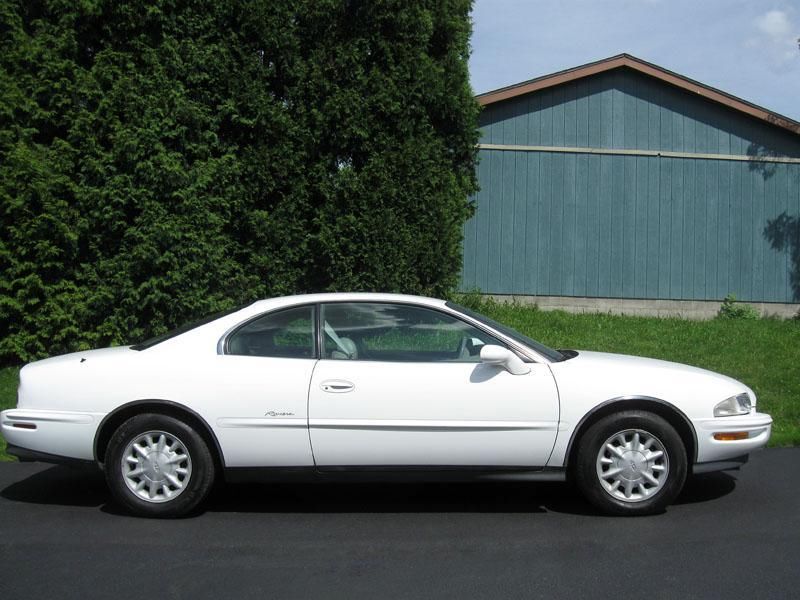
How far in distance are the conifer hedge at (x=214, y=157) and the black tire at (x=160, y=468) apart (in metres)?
5.04

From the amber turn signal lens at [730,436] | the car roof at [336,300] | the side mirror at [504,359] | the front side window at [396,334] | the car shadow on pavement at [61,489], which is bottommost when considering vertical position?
the car shadow on pavement at [61,489]

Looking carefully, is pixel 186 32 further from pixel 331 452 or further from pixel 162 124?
pixel 331 452

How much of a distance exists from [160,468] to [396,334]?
5.56 ft

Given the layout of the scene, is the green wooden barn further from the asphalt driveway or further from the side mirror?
the side mirror

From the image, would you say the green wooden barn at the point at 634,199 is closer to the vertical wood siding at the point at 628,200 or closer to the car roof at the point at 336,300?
the vertical wood siding at the point at 628,200

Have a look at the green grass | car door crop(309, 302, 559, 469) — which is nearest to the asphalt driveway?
car door crop(309, 302, 559, 469)

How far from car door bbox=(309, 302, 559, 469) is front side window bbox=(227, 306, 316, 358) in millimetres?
255

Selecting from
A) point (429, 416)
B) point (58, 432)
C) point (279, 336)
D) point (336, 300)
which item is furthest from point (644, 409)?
point (58, 432)

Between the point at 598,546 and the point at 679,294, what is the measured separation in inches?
402

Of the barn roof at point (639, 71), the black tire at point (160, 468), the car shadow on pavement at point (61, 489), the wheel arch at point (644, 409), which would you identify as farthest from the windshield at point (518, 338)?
the barn roof at point (639, 71)

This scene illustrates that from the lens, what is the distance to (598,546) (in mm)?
4582

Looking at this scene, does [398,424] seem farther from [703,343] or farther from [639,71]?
[639,71]

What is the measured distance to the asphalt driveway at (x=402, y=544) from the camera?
4008 millimetres

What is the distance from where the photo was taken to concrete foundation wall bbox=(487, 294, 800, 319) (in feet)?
45.8
